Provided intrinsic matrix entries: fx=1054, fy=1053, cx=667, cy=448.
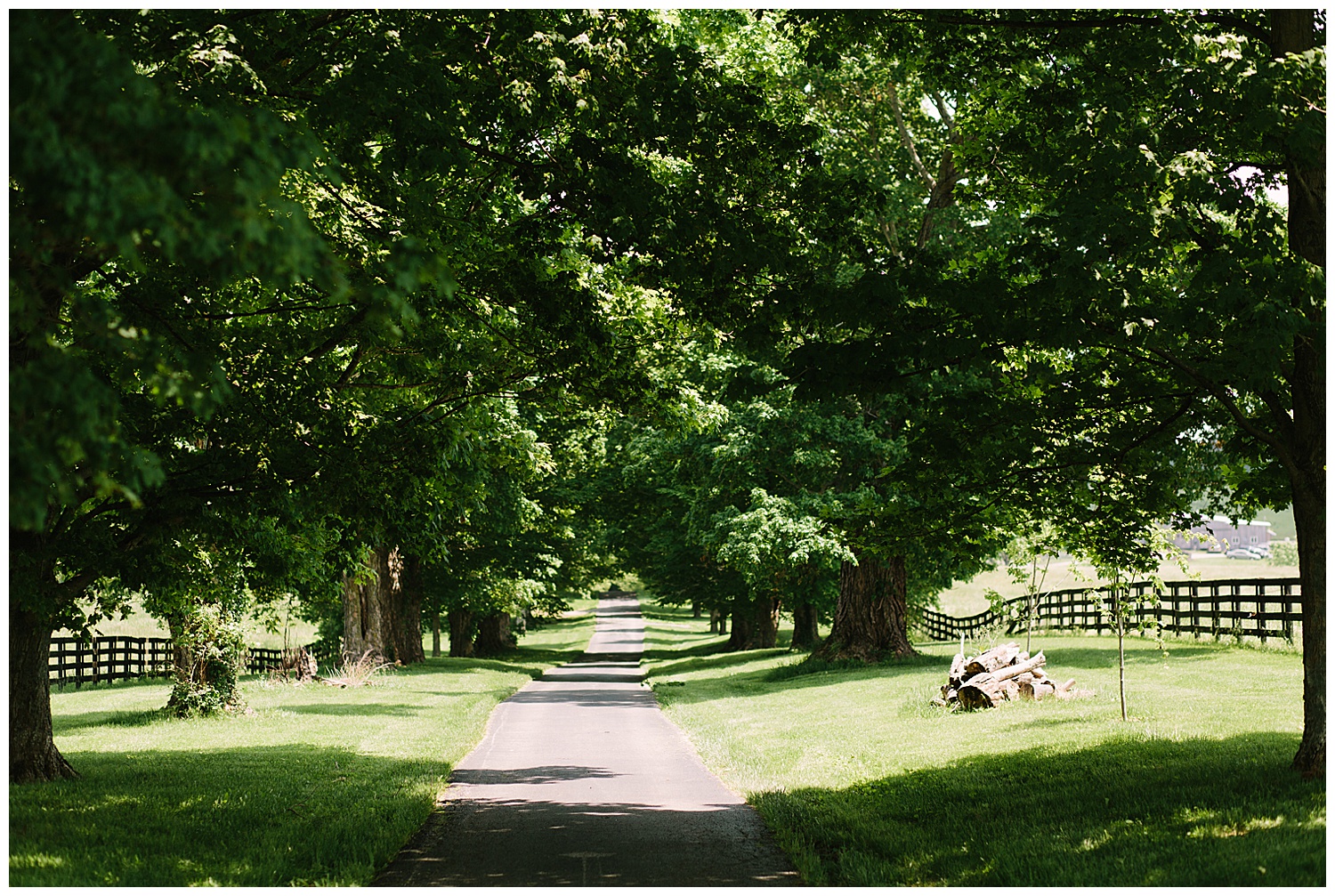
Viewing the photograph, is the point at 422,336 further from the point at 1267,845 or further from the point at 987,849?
the point at 1267,845

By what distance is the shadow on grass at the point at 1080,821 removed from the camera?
6.80m

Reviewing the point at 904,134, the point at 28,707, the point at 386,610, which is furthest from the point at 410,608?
the point at 28,707

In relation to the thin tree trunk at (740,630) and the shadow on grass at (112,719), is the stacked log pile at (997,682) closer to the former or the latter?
the shadow on grass at (112,719)

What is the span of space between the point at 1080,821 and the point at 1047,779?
1953mm

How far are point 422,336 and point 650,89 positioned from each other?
357 cm

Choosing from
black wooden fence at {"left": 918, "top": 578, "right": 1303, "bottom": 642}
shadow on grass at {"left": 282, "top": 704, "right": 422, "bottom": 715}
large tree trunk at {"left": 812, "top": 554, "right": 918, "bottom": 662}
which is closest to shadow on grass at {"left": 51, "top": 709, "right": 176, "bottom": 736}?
shadow on grass at {"left": 282, "top": 704, "right": 422, "bottom": 715}

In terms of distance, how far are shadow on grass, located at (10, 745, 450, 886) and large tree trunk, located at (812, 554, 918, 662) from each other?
15.0 m

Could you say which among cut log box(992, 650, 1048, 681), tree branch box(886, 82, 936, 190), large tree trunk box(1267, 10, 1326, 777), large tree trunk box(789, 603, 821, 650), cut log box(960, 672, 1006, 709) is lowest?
large tree trunk box(789, 603, 821, 650)

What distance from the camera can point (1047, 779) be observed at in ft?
33.7

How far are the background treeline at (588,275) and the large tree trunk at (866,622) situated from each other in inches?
514

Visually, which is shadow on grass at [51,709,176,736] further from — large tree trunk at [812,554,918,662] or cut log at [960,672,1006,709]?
large tree trunk at [812,554,918,662]

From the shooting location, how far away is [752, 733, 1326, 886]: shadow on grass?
680 centimetres

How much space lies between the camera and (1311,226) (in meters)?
8.72

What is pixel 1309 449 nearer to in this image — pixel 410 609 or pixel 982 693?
pixel 982 693
